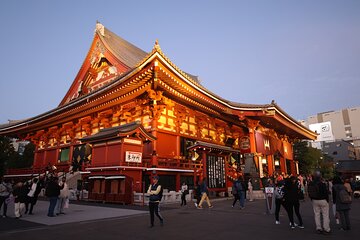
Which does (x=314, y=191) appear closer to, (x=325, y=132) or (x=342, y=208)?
(x=342, y=208)


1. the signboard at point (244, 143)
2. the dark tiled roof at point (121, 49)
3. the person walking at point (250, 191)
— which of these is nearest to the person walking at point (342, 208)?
the person walking at point (250, 191)

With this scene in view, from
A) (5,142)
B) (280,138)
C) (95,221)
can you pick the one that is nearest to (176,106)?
(95,221)

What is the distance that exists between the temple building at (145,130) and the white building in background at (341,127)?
5019 centimetres

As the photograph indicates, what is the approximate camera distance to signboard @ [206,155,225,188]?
1754 centimetres

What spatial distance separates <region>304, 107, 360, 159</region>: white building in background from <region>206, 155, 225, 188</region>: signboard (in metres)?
65.2

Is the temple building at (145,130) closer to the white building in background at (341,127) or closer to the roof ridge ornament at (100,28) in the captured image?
the roof ridge ornament at (100,28)

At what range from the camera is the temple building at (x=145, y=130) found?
14.5m

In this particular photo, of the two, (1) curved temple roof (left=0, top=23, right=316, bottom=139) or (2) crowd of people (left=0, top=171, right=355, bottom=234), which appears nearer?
(2) crowd of people (left=0, top=171, right=355, bottom=234)

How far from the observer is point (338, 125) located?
7831cm

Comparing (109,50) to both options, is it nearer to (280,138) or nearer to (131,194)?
(131,194)

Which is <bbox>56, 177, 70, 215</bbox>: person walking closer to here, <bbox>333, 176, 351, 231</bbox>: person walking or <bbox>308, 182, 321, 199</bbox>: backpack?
<bbox>308, 182, 321, 199</bbox>: backpack

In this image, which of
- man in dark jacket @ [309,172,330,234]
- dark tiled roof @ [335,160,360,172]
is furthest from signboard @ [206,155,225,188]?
dark tiled roof @ [335,160,360,172]

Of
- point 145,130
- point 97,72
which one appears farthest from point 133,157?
point 97,72

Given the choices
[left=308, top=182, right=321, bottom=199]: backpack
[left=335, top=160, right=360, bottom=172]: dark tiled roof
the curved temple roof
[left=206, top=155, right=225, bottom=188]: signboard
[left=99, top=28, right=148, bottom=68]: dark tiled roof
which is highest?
[left=99, top=28, right=148, bottom=68]: dark tiled roof
